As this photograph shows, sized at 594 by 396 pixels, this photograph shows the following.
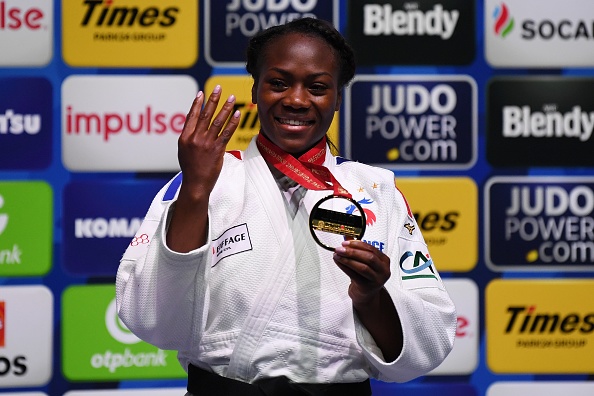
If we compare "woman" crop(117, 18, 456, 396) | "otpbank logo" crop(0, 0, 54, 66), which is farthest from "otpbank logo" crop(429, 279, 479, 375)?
"otpbank logo" crop(0, 0, 54, 66)

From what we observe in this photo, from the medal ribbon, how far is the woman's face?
2 cm

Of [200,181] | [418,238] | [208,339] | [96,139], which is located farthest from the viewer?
[96,139]

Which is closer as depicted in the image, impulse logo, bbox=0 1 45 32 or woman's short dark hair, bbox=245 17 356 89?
woman's short dark hair, bbox=245 17 356 89

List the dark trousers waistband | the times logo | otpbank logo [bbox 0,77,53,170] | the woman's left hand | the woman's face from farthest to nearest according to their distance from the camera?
the times logo
otpbank logo [bbox 0,77,53,170]
the woman's face
the dark trousers waistband
the woman's left hand

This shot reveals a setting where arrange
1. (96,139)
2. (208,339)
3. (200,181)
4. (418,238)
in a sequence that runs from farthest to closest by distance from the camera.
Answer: (96,139) → (418,238) → (208,339) → (200,181)

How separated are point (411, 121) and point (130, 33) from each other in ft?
2.87

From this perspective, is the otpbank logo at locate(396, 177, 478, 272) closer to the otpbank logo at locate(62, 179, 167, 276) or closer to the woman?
the otpbank logo at locate(62, 179, 167, 276)

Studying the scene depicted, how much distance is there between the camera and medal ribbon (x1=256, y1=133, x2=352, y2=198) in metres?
1.39

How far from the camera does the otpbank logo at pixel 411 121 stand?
8.27 ft

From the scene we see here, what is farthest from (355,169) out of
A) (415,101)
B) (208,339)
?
(415,101)

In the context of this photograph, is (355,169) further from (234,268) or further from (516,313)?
(516,313)

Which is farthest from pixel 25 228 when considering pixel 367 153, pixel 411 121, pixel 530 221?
A: pixel 530 221

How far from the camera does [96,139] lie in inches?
97.0

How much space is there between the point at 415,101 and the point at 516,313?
0.72 meters
